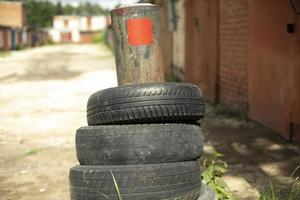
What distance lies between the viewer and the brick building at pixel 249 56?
692cm

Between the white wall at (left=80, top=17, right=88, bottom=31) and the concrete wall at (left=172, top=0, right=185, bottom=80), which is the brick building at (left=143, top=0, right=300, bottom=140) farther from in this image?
the white wall at (left=80, top=17, right=88, bottom=31)

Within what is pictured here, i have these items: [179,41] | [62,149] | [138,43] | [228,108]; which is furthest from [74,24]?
[138,43]

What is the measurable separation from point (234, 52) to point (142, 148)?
6081 mm

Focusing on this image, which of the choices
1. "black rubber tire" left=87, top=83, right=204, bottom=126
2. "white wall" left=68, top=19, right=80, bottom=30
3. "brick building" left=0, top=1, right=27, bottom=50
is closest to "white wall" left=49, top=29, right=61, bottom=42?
"white wall" left=68, top=19, right=80, bottom=30

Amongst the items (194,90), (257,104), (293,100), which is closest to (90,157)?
(194,90)

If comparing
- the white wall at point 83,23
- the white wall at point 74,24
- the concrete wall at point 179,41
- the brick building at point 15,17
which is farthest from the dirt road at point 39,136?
the white wall at point 83,23

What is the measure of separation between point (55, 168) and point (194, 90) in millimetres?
2577

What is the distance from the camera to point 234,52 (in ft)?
31.3

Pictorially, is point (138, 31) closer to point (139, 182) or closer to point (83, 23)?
point (139, 182)

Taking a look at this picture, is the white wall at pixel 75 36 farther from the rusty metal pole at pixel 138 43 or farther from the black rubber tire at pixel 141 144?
the black rubber tire at pixel 141 144

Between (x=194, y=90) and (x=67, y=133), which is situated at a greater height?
(x=194, y=90)

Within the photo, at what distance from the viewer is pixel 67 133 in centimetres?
817

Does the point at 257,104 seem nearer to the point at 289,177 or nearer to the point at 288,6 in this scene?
the point at 288,6

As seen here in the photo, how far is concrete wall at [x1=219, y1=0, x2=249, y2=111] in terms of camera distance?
8938 mm
